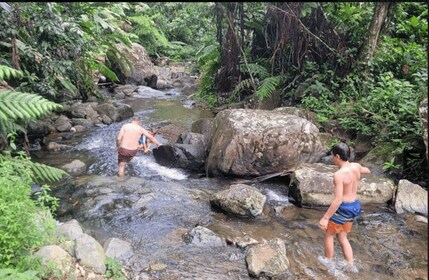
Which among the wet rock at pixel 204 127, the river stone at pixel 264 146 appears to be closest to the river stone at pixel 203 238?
the river stone at pixel 264 146

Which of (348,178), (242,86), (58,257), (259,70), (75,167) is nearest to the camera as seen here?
(58,257)

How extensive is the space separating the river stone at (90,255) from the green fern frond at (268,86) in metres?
6.49

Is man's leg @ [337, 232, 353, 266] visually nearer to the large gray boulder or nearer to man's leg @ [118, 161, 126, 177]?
the large gray boulder

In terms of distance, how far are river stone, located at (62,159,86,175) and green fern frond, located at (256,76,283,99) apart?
470 cm

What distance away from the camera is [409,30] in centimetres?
856

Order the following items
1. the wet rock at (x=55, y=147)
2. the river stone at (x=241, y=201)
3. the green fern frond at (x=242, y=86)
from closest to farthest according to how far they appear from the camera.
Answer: the river stone at (x=241, y=201) < the wet rock at (x=55, y=147) < the green fern frond at (x=242, y=86)

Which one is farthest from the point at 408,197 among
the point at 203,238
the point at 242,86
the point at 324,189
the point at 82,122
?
the point at 82,122

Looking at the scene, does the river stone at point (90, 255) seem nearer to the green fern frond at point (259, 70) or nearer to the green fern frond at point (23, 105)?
the green fern frond at point (23, 105)

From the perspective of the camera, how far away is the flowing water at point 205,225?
12.8 feet

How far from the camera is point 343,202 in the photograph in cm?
378

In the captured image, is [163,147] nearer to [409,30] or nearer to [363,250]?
[363,250]

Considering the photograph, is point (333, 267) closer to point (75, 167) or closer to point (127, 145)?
point (127, 145)

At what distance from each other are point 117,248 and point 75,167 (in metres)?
3.57

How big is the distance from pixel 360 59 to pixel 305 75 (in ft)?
4.98
